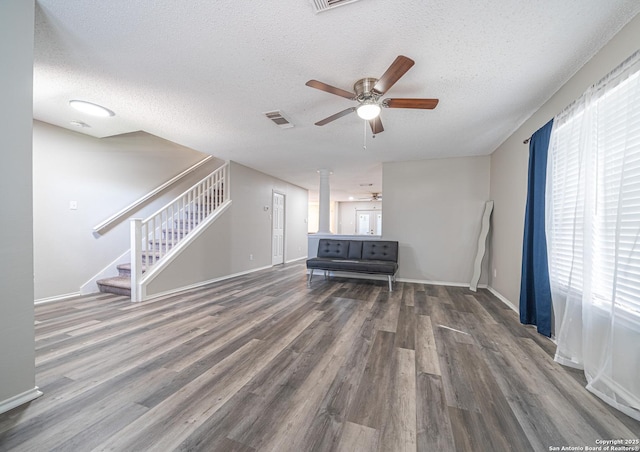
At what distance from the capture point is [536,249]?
2.48 m

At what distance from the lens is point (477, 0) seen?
1437 mm

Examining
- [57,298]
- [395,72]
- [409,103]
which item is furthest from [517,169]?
[57,298]

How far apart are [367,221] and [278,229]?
611cm

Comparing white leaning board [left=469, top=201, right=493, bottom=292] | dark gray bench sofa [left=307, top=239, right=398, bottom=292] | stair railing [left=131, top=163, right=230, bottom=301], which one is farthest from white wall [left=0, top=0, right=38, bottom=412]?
white leaning board [left=469, top=201, right=493, bottom=292]

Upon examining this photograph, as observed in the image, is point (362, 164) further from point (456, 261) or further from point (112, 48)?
point (112, 48)

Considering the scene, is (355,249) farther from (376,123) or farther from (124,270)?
(124,270)

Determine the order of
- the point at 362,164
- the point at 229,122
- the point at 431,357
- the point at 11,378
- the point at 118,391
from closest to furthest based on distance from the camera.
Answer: the point at 11,378
the point at 118,391
the point at 431,357
the point at 229,122
the point at 362,164

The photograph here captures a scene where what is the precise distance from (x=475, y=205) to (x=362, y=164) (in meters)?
2.34

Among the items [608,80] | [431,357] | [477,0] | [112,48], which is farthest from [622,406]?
[112,48]

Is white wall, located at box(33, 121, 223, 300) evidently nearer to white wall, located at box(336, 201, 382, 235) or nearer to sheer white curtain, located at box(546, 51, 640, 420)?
sheer white curtain, located at box(546, 51, 640, 420)

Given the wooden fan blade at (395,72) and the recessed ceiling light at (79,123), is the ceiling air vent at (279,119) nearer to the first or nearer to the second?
the wooden fan blade at (395,72)

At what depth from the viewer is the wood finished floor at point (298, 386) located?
122cm

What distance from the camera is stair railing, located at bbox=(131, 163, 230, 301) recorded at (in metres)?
3.39

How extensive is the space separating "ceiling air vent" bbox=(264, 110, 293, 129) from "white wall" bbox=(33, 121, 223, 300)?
2.99 meters
